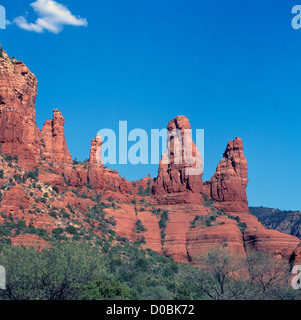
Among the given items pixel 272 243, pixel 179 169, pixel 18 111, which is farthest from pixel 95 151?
pixel 272 243

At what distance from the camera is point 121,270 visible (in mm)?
72625

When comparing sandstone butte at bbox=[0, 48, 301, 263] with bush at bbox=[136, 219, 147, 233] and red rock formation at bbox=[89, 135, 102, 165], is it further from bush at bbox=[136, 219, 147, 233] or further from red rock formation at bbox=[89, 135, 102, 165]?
bush at bbox=[136, 219, 147, 233]

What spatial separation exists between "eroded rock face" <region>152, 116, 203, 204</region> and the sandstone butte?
246 mm

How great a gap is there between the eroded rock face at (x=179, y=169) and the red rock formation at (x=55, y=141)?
79.3 ft

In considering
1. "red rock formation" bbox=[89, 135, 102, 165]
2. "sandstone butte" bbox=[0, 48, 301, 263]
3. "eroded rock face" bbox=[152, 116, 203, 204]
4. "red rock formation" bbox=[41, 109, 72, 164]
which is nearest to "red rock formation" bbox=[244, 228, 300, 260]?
"sandstone butte" bbox=[0, 48, 301, 263]

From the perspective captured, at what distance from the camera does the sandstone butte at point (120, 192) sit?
270ft

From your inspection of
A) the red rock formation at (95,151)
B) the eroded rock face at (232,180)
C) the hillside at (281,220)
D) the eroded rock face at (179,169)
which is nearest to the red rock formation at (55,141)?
the red rock formation at (95,151)

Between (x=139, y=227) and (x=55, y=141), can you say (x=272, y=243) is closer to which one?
(x=139, y=227)

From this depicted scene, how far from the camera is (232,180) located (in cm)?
11806

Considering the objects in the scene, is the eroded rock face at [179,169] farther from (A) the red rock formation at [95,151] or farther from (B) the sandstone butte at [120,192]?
(A) the red rock formation at [95,151]
